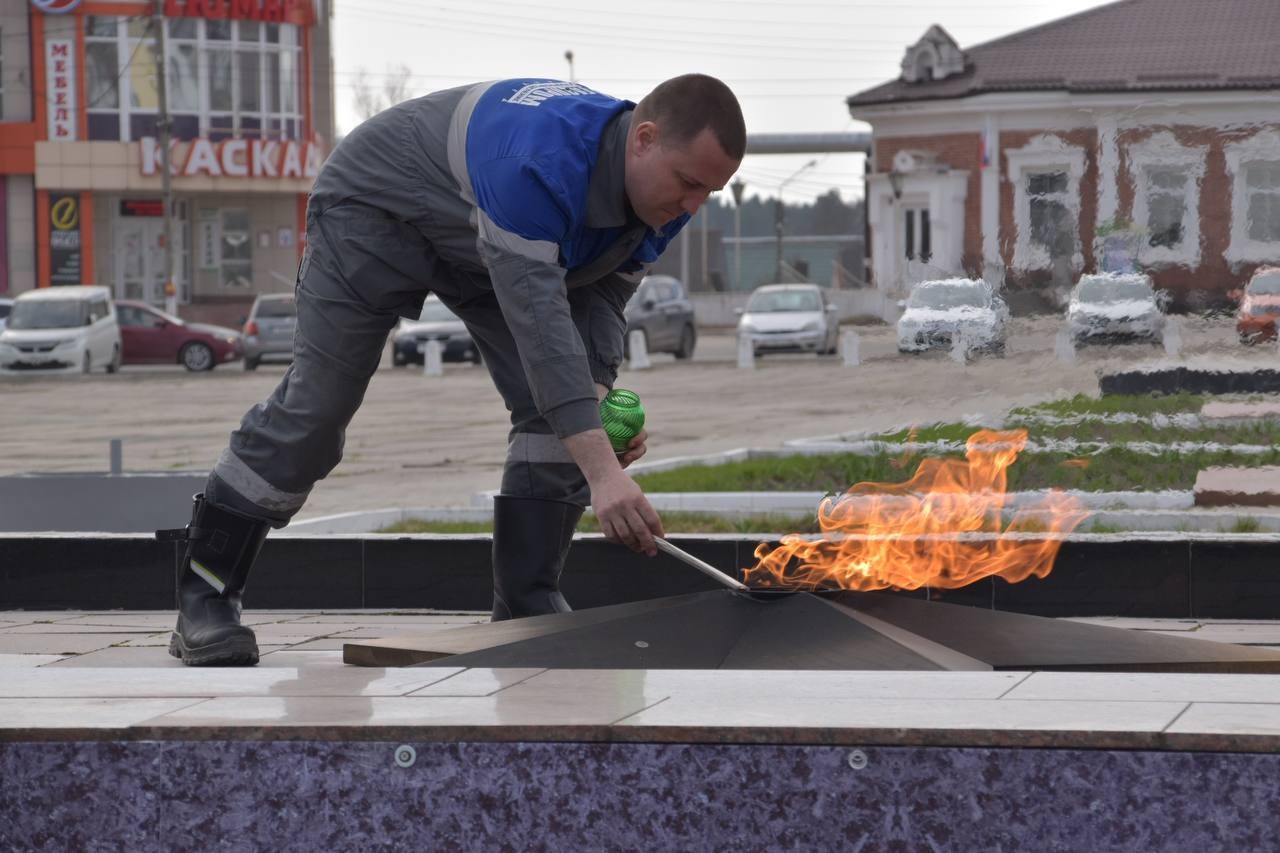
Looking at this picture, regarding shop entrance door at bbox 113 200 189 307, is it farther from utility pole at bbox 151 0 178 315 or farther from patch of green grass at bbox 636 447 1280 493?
patch of green grass at bbox 636 447 1280 493

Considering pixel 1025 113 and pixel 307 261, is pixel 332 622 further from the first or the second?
pixel 1025 113

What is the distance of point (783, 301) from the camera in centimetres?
3122

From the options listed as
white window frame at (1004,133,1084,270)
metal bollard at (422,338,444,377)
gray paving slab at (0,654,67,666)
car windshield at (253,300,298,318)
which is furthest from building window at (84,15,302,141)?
gray paving slab at (0,654,67,666)

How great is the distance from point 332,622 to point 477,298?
1548 millimetres

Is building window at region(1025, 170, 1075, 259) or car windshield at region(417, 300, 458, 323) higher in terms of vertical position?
building window at region(1025, 170, 1075, 259)

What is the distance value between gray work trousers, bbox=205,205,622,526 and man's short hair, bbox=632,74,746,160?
2.21 feet

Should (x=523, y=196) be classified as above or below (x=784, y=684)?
above

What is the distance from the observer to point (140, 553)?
6.01 meters

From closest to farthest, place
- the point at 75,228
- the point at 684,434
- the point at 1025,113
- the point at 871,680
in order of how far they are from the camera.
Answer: the point at 871,680, the point at 1025,113, the point at 684,434, the point at 75,228

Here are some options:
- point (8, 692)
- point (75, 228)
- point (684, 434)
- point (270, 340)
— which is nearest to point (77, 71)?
point (75, 228)

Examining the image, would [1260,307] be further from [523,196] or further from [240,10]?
[240,10]

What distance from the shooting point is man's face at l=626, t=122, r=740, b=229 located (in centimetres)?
399

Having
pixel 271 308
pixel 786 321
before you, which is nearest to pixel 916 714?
pixel 786 321

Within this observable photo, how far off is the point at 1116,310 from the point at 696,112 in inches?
105
